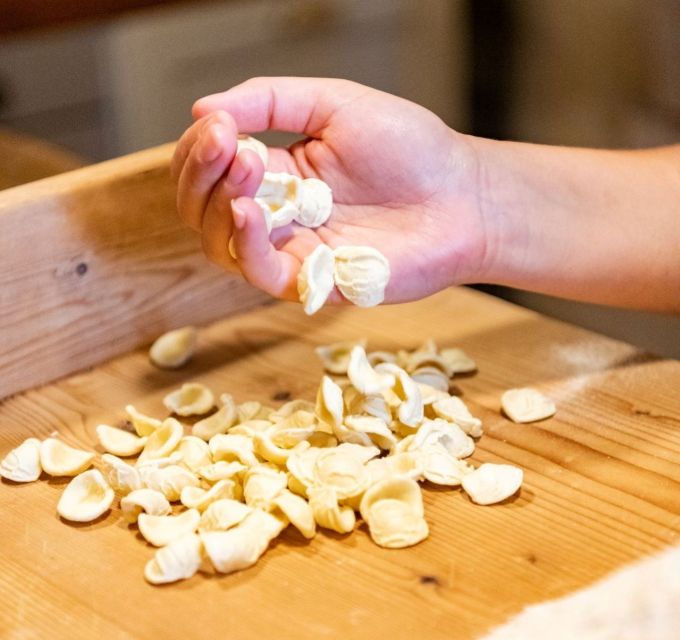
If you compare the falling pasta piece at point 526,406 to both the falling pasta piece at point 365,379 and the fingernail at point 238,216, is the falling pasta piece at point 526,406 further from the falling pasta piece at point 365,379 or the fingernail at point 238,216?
the fingernail at point 238,216

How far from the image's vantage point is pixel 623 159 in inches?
38.8

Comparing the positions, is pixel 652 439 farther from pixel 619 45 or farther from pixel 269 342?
pixel 619 45

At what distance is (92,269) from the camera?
0.95m

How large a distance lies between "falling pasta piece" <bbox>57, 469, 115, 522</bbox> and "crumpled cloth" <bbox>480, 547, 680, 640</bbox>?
0.30 m

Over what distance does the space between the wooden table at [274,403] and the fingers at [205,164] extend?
17cm

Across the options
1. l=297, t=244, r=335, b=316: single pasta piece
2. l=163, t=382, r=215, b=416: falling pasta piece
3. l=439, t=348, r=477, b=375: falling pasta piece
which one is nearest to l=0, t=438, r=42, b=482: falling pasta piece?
l=163, t=382, r=215, b=416: falling pasta piece

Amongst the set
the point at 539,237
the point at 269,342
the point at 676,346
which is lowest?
the point at 676,346

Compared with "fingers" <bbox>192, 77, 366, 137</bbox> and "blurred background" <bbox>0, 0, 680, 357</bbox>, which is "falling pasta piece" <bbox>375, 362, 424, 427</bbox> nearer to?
"fingers" <bbox>192, 77, 366, 137</bbox>

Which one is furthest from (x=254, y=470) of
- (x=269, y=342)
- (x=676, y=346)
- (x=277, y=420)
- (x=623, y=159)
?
(x=676, y=346)

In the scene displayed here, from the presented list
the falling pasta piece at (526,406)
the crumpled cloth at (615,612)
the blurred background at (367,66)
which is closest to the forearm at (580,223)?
the falling pasta piece at (526,406)

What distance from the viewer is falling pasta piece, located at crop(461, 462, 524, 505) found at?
2.43 feet

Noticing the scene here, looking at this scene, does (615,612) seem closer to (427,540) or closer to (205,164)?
(427,540)

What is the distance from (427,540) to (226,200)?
0.29 m

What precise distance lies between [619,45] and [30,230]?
1.07 m
